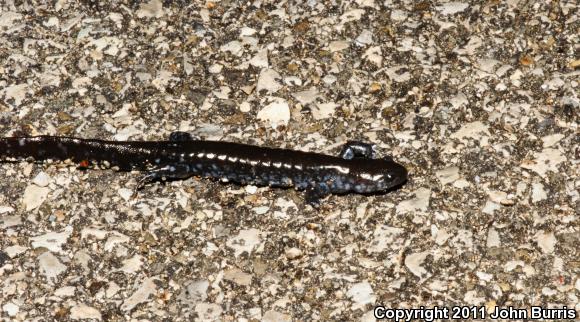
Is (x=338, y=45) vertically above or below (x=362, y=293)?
above

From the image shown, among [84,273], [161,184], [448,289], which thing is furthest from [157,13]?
[448,289]

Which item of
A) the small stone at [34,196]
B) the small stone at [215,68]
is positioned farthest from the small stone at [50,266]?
the small stone at [215,68]

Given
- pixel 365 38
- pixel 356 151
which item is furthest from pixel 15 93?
pixel 365 38

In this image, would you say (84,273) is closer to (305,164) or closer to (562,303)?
(305,164)

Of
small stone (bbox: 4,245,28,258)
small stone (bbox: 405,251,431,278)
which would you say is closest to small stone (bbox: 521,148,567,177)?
small stone (bbox: 405,251,431,278)

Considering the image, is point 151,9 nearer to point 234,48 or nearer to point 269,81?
point 234,48

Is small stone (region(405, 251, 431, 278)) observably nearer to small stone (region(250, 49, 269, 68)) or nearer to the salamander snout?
the salamander snout

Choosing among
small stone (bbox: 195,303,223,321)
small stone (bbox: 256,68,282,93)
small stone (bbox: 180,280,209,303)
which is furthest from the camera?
small stone (bbox: 256,68,282,93)
